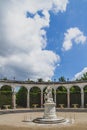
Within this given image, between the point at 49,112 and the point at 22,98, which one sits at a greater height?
the point at 22,98

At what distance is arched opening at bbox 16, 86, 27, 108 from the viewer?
6578cm

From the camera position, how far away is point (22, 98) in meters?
66.6

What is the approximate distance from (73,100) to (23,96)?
39.3 ft

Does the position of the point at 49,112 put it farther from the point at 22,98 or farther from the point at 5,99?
the point at 22,98

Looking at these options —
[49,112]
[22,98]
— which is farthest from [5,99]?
[49,112]

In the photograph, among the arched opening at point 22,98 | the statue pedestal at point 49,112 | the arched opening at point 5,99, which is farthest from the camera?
the arched opening at point 22,98

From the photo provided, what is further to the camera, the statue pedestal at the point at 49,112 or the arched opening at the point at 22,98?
the arched opening at the point at 22,98

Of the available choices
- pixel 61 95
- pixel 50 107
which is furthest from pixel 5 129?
pixel 61 95

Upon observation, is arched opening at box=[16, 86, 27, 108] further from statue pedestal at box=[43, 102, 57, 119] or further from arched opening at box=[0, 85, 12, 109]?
statue pedestal at box=[43, 102, 57, 119]

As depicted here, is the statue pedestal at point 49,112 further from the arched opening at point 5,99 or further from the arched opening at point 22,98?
the arched opening at point 22,98

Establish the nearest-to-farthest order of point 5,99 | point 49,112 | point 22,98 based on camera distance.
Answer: point 49,112
point 5,99
point 22,98

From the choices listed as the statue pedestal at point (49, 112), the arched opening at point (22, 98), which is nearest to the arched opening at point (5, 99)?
the arched opening at point (22, 98)

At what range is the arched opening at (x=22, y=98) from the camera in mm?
65775

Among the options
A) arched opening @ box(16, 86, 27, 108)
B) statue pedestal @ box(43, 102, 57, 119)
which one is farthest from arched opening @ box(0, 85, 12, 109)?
statue pedestal @ box(43, 102, 57, 119)
